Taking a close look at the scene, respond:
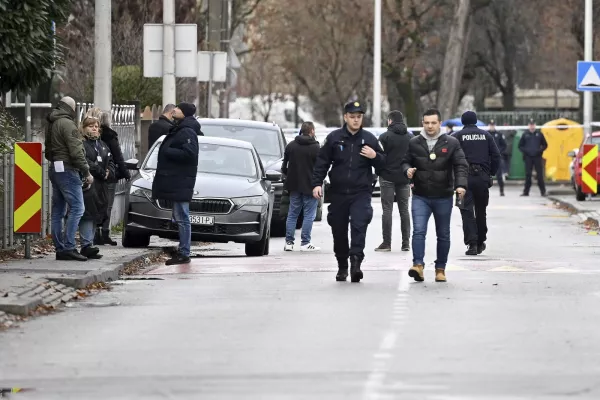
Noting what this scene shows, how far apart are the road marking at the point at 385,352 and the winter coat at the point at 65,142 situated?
13.6 ft

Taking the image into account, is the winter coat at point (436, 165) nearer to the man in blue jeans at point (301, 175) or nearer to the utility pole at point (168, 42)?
the man in blue jeans at point (301, 175)

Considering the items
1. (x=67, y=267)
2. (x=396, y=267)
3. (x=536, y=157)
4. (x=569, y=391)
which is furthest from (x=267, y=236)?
(x=536, y=157)

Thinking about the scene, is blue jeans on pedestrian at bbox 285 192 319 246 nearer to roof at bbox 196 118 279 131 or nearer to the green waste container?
roof at bbox 196 118 279 131

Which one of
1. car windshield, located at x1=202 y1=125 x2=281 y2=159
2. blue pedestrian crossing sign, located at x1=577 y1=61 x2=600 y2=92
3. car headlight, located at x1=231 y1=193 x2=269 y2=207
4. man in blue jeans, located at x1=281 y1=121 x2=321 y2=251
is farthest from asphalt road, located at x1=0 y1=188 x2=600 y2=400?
blue pedestrian crossing sign, located at x1=577 y1=61 x2=600 y2=92

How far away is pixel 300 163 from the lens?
2242 cm

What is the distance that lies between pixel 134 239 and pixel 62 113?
10.5ft

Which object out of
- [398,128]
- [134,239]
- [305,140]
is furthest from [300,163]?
[134,239]

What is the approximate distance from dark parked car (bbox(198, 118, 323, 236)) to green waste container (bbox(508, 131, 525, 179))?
2430cm

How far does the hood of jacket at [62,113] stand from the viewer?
701 inches

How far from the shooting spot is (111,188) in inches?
899

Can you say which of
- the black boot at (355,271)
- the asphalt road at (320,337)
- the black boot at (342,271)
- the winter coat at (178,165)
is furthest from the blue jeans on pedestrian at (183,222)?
the black boot at (355,271)

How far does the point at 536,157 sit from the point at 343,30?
78.5 feet

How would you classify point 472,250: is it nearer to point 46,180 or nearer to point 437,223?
point 437,223

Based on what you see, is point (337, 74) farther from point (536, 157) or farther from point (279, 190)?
point (279, 190)
